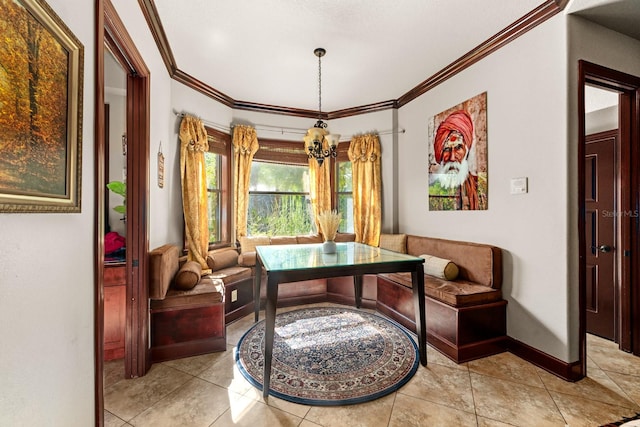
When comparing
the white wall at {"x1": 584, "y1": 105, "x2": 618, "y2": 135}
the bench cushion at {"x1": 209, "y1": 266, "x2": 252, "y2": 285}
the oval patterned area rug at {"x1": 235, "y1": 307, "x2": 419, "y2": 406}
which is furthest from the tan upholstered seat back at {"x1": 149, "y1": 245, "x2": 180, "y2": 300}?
the white wall at {"x1": 584, "y1": 105, "x2": 618, "y2": 135}

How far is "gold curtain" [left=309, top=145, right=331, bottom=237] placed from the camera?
4.39m

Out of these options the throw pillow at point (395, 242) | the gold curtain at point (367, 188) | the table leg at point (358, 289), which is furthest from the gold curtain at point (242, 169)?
the throw pillow at point (395, 242)

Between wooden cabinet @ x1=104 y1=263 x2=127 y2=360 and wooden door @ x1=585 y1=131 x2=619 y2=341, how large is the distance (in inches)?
178

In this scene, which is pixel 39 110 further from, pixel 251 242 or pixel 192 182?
pixel 251 242

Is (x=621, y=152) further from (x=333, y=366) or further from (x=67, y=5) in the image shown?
(x=67, y=5)

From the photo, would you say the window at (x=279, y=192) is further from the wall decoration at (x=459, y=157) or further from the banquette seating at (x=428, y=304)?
the wall decoration at (x=459, y=157)

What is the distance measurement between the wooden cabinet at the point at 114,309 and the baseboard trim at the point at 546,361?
3358 mm

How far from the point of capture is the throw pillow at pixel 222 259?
328 centimetres

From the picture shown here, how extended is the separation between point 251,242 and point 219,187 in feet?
3.05

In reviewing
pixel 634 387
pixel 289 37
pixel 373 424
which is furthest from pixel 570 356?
pixel 289 37

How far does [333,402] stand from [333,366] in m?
0.42

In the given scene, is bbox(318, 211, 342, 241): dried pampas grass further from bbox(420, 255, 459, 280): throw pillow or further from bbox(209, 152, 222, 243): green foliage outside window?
bbox(209, 152, 222, 243): green foliage outside window

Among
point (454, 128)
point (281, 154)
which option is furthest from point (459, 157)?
point (281, 154)

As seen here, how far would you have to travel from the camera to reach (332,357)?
2.35 meters
